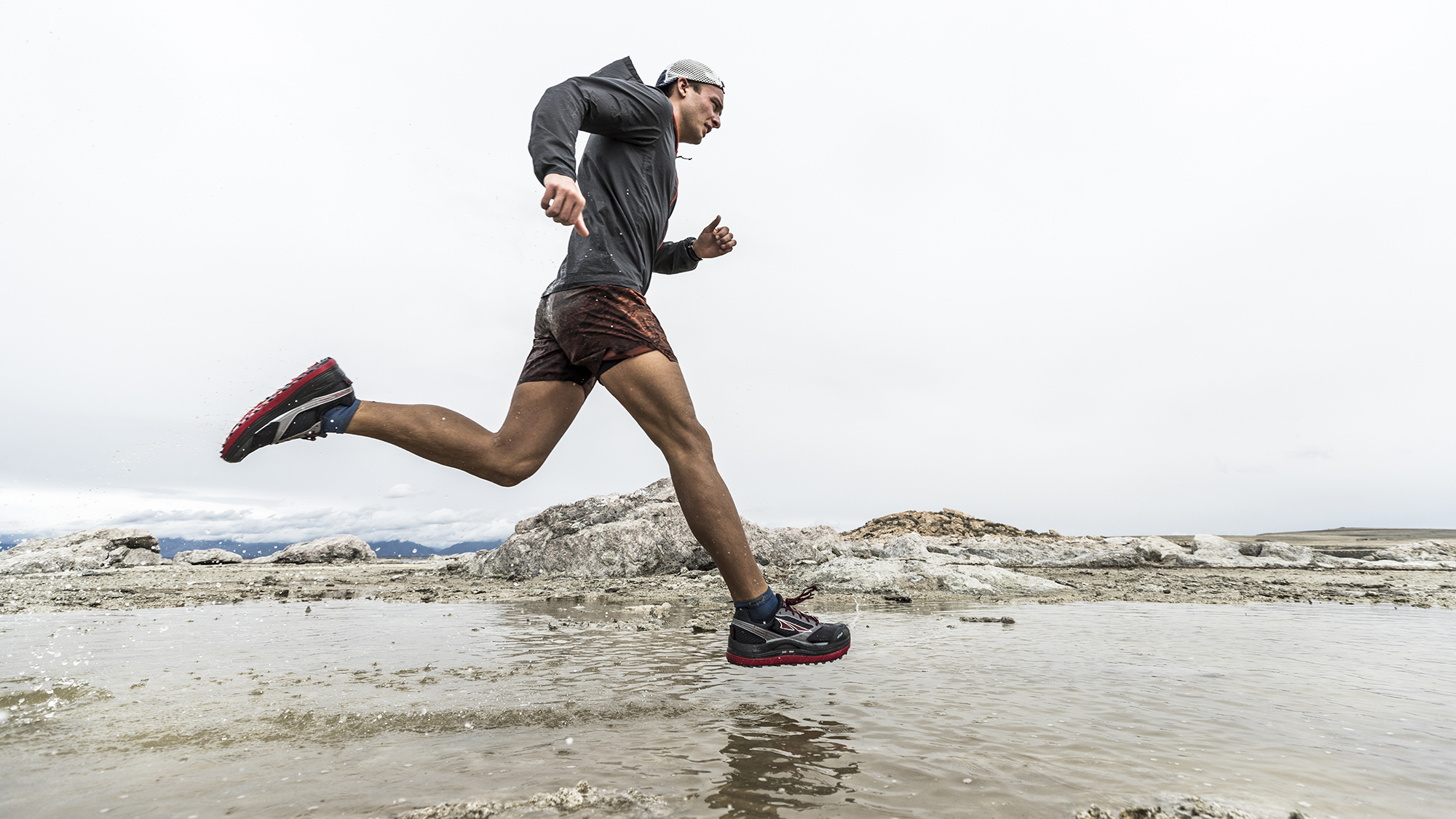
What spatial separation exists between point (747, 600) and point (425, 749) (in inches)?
48.8

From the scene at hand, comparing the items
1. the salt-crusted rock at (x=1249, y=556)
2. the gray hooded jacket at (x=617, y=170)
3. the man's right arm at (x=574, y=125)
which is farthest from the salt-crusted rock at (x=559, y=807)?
the salt-crusted rock at (x=1249, y=556)

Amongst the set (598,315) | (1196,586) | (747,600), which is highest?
(598,315)

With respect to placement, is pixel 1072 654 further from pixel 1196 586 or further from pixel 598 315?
pixel 1196 586

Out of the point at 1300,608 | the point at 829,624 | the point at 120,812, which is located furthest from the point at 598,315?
the point at 1300,608

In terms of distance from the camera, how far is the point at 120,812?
1.32 metres

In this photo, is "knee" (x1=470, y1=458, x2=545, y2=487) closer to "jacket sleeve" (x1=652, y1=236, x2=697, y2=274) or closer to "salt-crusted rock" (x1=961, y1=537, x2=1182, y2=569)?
"jacket sleeve" (x1=652, y1=236, x2=697, y2=274)

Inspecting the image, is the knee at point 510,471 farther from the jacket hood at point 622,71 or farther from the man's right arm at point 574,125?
the jacket hood at point 622,71

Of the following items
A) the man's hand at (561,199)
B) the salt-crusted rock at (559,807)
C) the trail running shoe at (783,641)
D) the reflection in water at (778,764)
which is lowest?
the reflection in water at (778,764)

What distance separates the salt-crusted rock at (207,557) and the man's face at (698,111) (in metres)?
13.7

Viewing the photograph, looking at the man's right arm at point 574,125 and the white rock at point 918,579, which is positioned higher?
the man's right arm at point 574,125

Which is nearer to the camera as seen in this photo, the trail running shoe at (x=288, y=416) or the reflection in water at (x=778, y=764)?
the reflection in water at (x=778, y=764)

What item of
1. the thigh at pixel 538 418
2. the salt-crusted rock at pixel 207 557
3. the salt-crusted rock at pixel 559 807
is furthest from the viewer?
the salt-crusted rock at pixel 207 557

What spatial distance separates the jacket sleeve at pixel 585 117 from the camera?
2319 mm

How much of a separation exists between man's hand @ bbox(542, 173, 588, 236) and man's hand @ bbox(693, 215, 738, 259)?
131 centimetres
